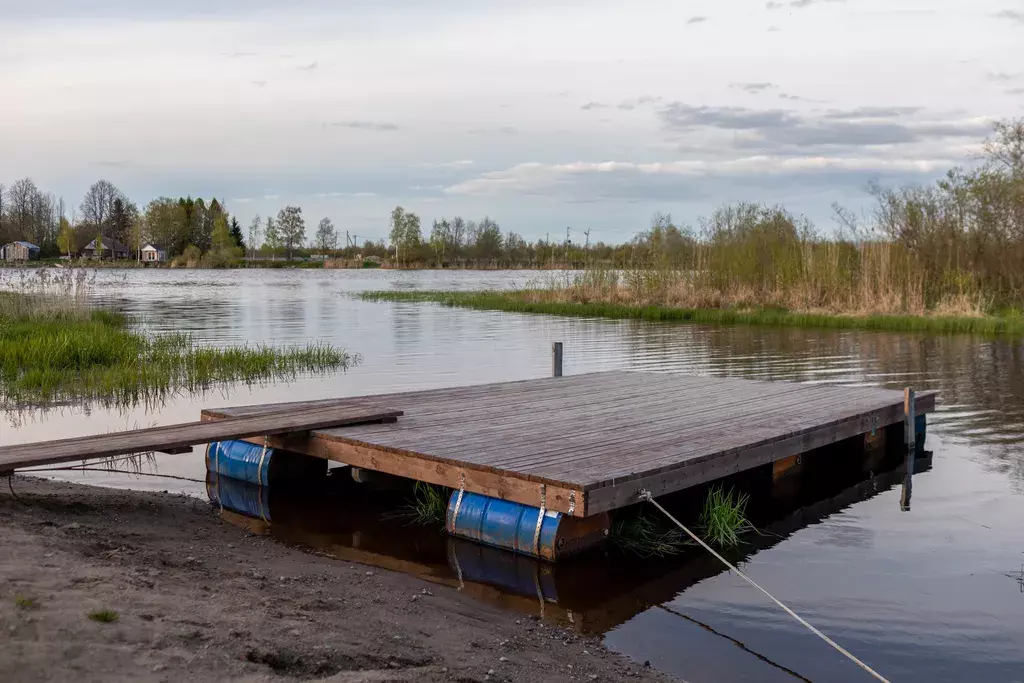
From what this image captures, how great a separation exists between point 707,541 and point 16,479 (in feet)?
16.9

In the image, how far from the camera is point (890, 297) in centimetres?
2264

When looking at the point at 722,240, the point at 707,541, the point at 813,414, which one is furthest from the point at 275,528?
the point at 722,240

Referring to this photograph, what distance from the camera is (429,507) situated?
6688 mm

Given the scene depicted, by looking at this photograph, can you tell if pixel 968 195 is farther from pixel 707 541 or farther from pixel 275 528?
pixel 275 528

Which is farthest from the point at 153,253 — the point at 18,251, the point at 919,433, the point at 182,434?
the point at 182,434

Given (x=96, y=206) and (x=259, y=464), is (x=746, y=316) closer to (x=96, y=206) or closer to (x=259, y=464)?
(x=259, y=464)

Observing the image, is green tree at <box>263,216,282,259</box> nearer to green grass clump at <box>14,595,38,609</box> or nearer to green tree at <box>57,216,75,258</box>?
green tree at <box>57,216,75,258</box>

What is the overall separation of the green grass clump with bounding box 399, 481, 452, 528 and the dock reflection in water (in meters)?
0.09

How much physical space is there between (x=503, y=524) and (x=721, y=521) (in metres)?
1.74

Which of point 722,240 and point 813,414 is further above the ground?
point 722,240

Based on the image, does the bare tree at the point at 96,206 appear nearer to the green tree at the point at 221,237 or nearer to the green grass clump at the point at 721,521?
the green tree at the point at 221,237

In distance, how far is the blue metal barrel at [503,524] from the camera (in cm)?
554

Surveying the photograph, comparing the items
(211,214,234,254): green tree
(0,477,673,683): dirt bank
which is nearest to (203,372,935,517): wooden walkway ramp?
(0,477,673,683): dirt bank

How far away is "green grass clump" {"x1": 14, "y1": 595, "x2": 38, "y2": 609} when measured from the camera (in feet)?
11.2
